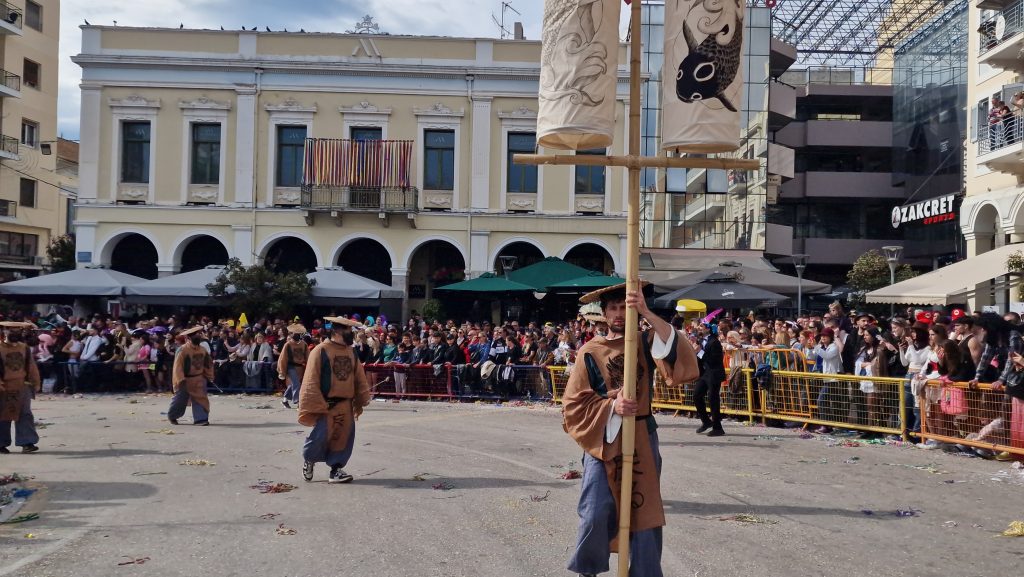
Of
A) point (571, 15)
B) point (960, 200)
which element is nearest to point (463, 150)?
point (960, 200)

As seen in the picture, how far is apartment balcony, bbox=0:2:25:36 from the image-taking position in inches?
1532

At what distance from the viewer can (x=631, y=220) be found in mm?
5227

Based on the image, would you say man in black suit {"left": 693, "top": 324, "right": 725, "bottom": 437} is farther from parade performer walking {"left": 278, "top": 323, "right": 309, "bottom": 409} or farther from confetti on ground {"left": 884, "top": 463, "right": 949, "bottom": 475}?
parade performer walking {"left": 278, "top": 323, "right": 309, "bottom": 409}

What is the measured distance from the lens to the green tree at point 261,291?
24938 millimetres

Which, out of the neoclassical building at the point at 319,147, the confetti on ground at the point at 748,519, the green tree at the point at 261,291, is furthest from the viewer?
the neoclassical building at the point at 319,147

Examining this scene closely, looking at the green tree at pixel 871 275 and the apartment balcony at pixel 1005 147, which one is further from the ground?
the apartment balcony at pixel 1005 147

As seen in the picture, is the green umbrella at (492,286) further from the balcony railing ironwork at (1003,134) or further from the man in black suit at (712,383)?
the balcony railing ironwork at (1003,134)

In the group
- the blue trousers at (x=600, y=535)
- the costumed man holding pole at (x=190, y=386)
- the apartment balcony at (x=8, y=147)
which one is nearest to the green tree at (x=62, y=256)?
the apartment balcony at (x=8, y=147)

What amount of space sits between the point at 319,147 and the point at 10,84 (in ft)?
62.2

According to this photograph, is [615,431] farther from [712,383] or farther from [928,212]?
[928,212]

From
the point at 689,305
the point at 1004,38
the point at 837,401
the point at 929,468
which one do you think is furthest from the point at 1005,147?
the point at 929,468

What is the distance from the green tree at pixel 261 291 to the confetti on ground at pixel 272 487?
15.7 m

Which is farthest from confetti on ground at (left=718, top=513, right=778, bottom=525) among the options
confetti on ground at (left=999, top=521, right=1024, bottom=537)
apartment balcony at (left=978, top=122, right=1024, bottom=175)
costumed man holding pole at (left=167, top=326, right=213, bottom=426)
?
apartment balcony at (left=978, top=122, right=1024, bottom=175)

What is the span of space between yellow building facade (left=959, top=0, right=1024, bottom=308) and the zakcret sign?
15.2ft
